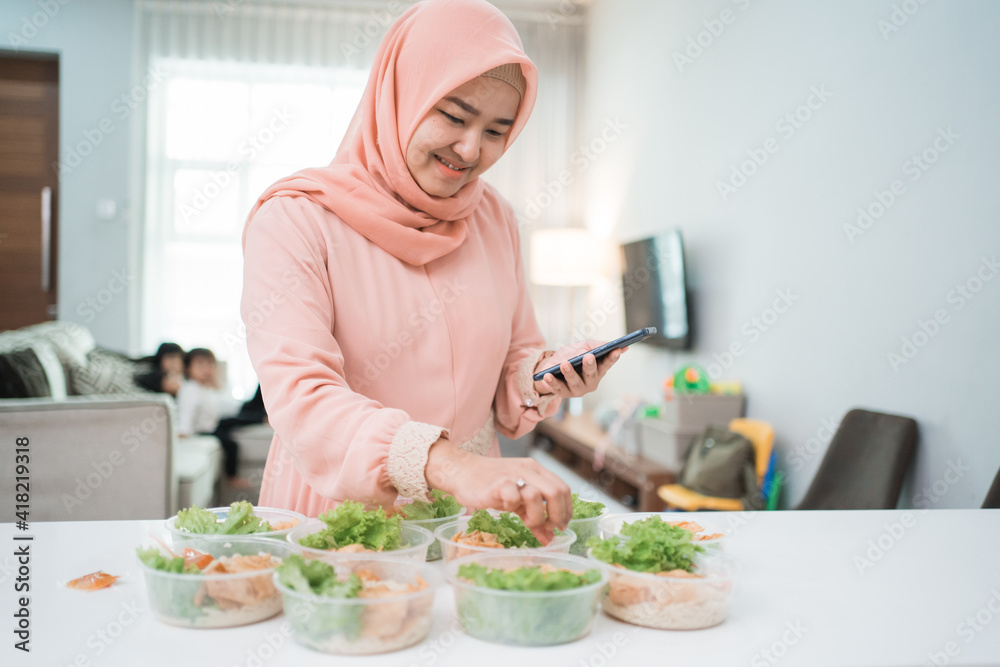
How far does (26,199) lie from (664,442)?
15.1ft

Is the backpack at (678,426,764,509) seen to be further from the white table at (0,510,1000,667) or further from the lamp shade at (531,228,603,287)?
the lamp shade at (531,228,603,287)

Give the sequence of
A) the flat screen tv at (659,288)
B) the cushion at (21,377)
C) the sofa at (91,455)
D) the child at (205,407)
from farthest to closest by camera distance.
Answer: the child at (205,407), the flat screen tv at (659,288), the cushion at (21,377), the sofa at (91,455)

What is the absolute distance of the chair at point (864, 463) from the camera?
86.1 inches

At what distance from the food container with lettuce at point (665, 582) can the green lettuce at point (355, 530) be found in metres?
0.24

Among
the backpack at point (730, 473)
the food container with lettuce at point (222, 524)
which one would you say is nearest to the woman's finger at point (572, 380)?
the food container with lettuce at point (222, 524)

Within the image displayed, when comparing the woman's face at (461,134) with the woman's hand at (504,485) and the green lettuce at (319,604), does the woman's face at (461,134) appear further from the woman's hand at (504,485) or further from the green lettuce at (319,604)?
the green lettuce at (319,604)

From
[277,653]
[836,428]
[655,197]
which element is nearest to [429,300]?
[277,653]

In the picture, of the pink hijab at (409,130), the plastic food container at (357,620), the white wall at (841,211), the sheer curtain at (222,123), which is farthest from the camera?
the sheer curtain at (222,123)

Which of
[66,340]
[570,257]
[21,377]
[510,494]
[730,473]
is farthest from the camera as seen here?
[570,257]

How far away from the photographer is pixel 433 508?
3.43ft

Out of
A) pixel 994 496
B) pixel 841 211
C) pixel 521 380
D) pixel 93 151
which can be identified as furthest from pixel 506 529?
pixel 93 151

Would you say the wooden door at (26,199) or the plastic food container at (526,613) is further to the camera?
the wooden door at (26,199)

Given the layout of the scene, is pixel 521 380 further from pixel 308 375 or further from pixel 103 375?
pixel 103 375

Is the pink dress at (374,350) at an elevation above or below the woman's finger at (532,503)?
above
